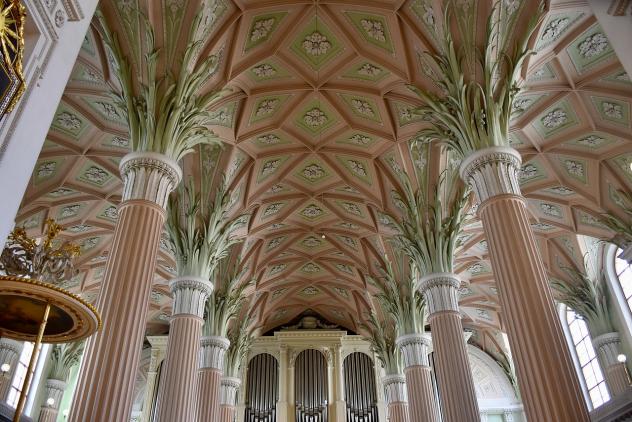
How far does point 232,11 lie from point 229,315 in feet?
31.4

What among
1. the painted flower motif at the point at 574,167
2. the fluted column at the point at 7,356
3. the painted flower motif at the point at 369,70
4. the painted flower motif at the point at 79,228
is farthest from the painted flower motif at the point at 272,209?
the painted flower motif at the point at 574,167

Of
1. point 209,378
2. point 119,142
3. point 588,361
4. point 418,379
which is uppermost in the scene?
point 119,142

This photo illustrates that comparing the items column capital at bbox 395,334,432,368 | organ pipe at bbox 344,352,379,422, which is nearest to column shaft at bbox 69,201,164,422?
column capital at bbox 395,334,432,368

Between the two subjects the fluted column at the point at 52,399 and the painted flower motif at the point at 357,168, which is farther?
the fluted column at the point at 52,399

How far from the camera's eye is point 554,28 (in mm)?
11688

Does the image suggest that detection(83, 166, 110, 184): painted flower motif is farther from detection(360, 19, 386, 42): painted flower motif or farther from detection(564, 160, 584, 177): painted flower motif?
detection(564, 160, 584, 177): painted flower motif

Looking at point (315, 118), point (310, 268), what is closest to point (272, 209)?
point (315, 118)

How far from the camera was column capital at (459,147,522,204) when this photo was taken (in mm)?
9305

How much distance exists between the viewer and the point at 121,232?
8.66 m

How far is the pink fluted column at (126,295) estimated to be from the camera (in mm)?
7098

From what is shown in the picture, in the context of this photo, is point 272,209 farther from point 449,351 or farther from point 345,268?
point 449,351

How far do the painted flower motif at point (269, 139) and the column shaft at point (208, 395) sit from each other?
6.96 meters

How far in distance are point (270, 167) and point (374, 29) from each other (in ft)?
19.1

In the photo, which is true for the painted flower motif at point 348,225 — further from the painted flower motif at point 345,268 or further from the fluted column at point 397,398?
the fluted column at point 397,398
